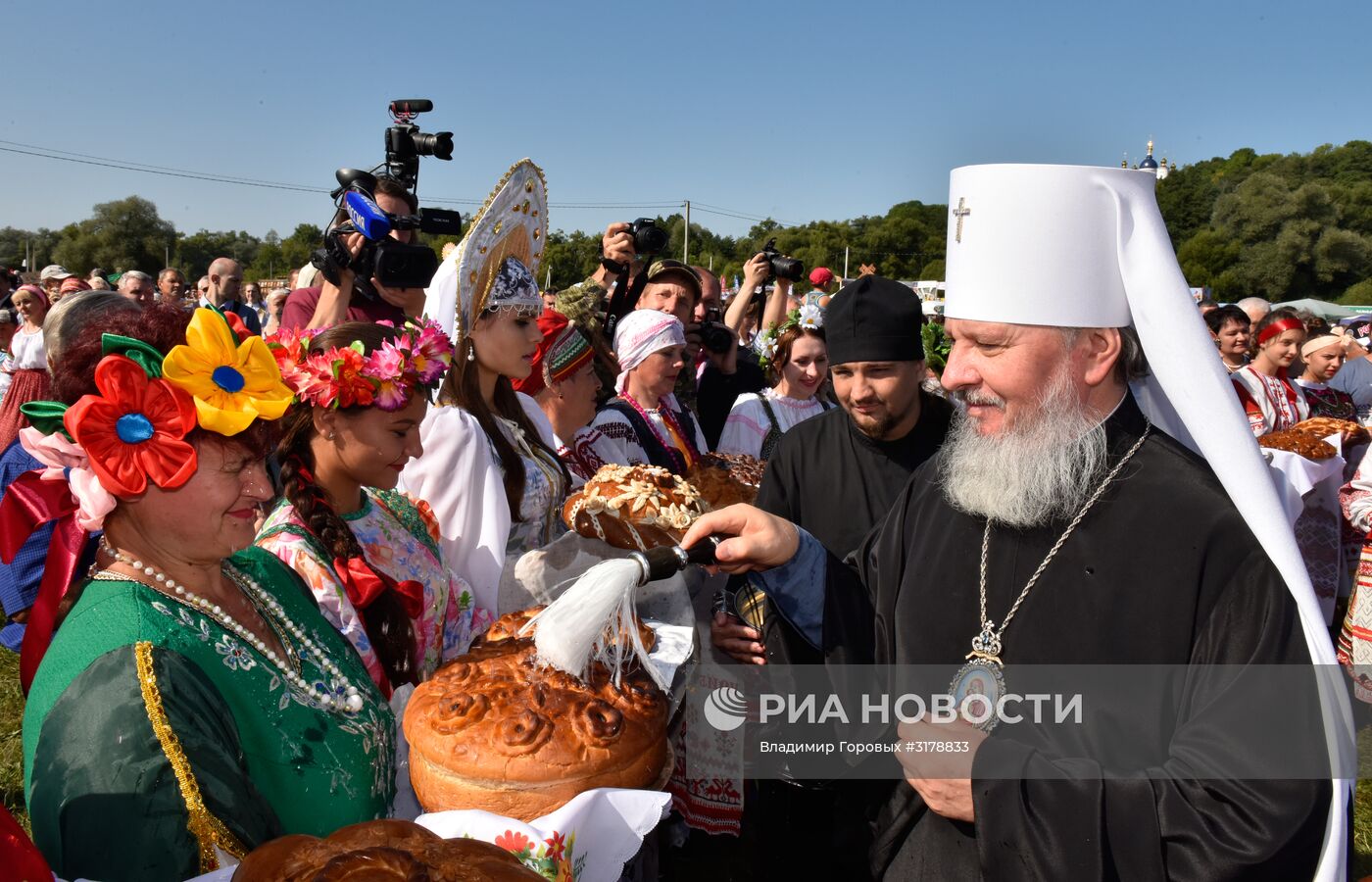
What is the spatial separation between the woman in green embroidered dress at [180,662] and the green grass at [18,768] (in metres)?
2.67

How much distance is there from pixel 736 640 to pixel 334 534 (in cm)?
134

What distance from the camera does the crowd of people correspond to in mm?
1567

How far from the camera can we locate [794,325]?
588 cm

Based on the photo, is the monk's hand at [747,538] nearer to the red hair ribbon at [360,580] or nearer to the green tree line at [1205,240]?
the red hair ribbon at [360,580]

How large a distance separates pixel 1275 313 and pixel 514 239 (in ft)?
23.5

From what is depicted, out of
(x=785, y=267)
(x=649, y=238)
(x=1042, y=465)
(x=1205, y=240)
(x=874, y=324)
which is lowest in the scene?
(x=1042, y=465)

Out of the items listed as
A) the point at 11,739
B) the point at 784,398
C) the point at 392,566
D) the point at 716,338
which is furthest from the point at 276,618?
the point at 716,338

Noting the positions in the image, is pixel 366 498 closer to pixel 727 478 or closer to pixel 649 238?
pixel 727 478

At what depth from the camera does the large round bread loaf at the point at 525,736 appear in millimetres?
1872

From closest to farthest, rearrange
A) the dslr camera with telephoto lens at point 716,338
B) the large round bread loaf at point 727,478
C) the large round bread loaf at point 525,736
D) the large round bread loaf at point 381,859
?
the large round bread loaf at point 381,859 → the large round bread loaf at point 525,736 → the large round bread loaf at point 727,478 → the dslr camera with telephoto lens at point 716,338

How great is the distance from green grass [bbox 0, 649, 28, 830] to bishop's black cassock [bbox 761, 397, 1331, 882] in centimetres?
376

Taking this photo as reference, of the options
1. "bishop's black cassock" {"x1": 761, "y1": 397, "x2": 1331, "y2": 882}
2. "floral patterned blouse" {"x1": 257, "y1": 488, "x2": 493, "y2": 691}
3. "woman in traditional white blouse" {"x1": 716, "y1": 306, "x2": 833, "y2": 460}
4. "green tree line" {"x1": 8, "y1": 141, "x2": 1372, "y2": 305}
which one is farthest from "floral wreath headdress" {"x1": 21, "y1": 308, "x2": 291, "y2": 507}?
"green tree line" {"x1": 8, "y1": 141, "x2": 1372, "y2": 305}

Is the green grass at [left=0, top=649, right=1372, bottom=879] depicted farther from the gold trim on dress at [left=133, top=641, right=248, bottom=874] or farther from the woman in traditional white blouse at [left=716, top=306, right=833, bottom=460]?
the woman in traditional white blouse at [left=716, top=306, right=833, bottom=460]

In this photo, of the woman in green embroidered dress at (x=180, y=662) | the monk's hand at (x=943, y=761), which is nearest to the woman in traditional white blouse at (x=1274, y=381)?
the monk's hand at (x=943, y=761)
